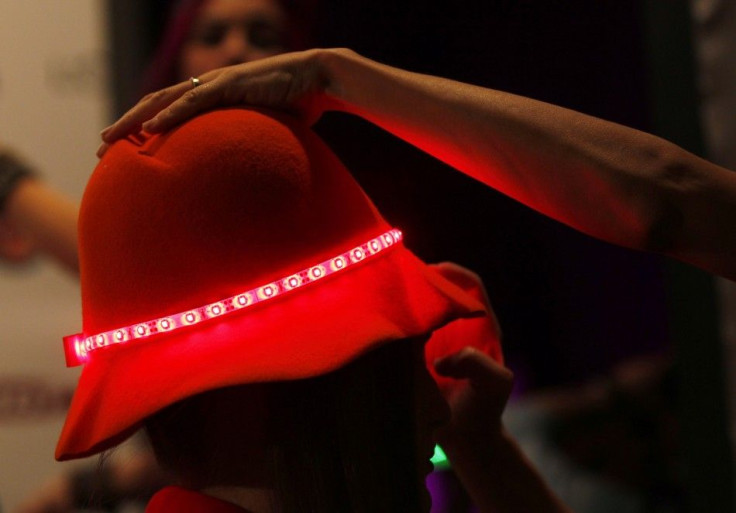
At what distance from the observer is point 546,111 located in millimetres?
841

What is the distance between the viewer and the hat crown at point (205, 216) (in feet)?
2.69

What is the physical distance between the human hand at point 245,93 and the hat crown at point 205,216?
18 millimetres

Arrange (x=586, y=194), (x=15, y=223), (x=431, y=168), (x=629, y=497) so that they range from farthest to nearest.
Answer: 1. (x=629, y=497)
2. (x=431, y=168)
3. (x=15, y=223)
4. (x=586, y=194)

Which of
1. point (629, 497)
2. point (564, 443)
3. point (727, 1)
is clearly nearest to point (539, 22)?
point (727, 1)

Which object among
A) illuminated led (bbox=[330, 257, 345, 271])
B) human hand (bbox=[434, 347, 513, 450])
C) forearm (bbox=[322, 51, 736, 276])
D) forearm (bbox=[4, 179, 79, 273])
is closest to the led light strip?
illuminated led (bbox=[330, 257, 345, 271])

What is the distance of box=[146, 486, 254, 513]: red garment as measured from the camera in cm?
82

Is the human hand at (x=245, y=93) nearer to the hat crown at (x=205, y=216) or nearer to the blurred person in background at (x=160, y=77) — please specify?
the hat crown at (x=205, y=216)

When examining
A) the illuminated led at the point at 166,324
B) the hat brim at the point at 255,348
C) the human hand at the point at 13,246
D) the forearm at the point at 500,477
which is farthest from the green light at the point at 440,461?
the human hand at the point at 13,246

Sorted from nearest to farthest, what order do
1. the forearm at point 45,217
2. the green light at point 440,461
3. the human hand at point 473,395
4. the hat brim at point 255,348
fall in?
the hat brim at point 255,348, the human hand at point 473,395, the green light at point 440,461, the forearm at point 45,217

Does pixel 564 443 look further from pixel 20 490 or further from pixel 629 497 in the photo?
pixel 20 490

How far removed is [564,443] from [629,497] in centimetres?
17

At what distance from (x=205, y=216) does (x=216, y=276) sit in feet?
0.18

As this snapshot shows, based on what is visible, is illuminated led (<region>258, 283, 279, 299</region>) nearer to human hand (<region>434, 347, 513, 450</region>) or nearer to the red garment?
the red garment

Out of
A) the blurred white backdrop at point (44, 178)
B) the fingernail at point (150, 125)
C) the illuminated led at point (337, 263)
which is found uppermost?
the blurred white backdrop at point (44, 178)
